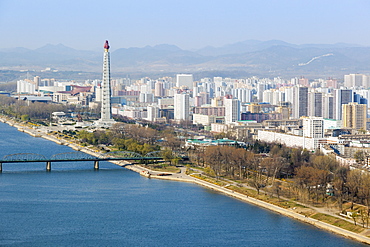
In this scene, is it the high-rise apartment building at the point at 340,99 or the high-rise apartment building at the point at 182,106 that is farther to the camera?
the high-rise apartment building at the point at 182,106

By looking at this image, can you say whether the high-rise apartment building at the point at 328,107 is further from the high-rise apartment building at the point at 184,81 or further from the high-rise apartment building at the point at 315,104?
the high-rise apartment building at the point at 184,81

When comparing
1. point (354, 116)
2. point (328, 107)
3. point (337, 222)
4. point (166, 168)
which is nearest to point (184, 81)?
point (328, 107)

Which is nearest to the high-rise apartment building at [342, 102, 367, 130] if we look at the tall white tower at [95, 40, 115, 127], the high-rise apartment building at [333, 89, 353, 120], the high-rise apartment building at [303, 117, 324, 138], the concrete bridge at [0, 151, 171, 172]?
the high-rise apartment building at [333, 89, 353, 120]

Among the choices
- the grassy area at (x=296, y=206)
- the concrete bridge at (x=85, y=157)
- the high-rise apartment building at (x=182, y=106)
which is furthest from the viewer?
the high-rise apartment building at (x=182, y=106)

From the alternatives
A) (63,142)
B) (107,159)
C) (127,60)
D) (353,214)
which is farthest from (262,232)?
(127,60)

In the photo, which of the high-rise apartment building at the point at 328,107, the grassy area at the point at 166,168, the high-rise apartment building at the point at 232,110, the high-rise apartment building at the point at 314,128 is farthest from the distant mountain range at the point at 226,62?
the grassy area at the point at 166,168

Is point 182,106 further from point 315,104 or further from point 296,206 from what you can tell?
point 296,206

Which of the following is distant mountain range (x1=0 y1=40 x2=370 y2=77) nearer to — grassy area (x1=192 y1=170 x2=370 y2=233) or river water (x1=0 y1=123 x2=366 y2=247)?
river water (x1=0 y1=123 x2=366 y2=247)

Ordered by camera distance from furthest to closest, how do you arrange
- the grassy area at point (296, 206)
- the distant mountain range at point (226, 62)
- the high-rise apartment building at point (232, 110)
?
the distant mountain range at point (226, 62) < the high-rise apartment building at point (232, 110) < the grassy area at point (296, 206)
